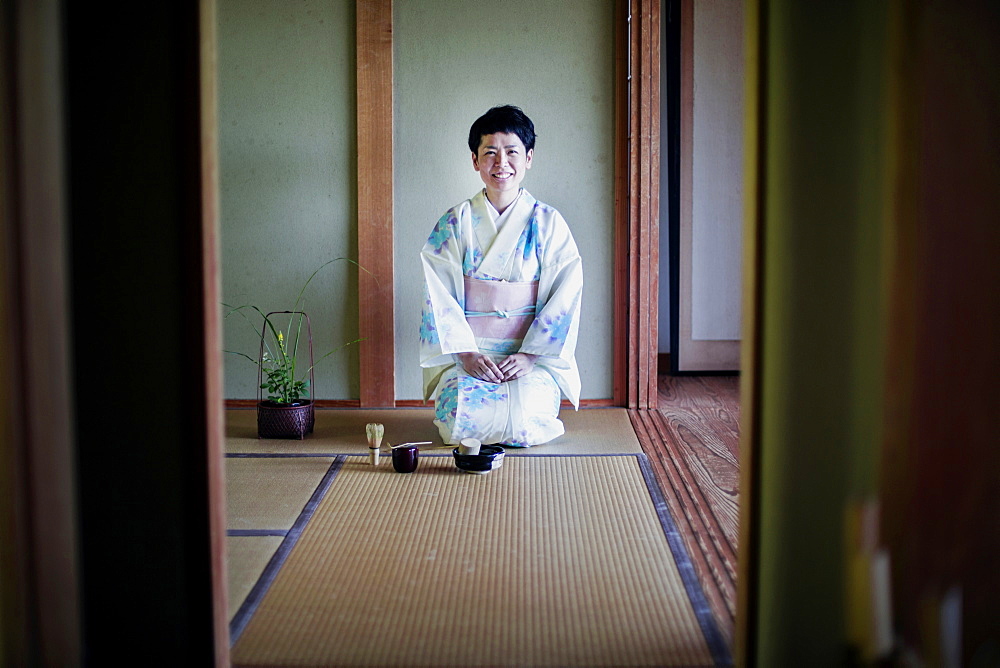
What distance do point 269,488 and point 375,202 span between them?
1.74 meters

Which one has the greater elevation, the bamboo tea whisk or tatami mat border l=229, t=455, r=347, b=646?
the bamboo tea whisk

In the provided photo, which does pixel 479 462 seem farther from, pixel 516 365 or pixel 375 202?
pixel 375 202

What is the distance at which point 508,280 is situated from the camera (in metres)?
3.86

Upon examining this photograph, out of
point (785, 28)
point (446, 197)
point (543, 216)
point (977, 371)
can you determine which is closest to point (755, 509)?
point (977, 371)

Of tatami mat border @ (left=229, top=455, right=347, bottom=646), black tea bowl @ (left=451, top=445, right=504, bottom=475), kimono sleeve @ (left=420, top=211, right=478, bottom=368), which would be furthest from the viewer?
kimono sleeve @ (left=420, top=211, right=478, bottom=368)

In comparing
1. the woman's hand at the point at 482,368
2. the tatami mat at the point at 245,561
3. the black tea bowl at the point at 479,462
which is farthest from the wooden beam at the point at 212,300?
the woman's hand at the point at 482,368

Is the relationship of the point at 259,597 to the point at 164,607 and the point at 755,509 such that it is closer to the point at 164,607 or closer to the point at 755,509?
the point at 164,607

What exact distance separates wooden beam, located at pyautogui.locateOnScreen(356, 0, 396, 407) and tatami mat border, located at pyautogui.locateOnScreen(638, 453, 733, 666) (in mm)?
1690

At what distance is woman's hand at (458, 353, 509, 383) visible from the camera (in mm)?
3660

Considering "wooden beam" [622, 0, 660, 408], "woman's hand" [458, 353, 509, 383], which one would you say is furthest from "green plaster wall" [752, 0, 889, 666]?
"wooden beam" [622, 0, 660, 408]

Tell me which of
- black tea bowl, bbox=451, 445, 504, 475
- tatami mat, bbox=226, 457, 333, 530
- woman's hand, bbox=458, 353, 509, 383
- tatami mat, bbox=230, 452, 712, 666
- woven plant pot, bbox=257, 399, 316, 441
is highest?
woman's hand, bbox=458, 353, 509, 383

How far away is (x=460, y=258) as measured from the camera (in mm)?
3893

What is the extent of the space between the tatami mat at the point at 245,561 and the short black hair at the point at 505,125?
1991 mm

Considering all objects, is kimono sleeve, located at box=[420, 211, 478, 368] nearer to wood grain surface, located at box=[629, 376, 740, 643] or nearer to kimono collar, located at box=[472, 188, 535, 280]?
kimono collar, located at box=[472, 188, 535, 280]
